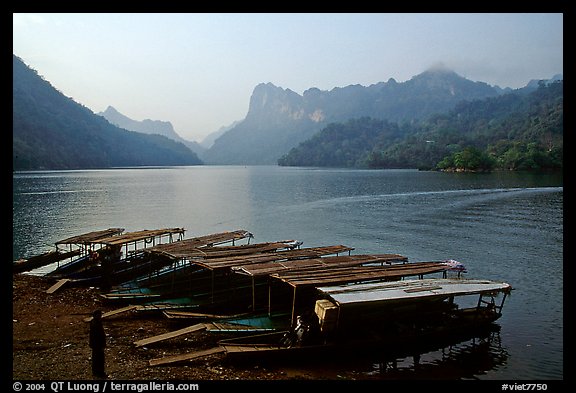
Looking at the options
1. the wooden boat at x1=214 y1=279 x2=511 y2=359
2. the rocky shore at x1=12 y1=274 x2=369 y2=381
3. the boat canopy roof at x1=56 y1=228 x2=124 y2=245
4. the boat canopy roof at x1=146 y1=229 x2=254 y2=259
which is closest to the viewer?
the rocky shore at x1=12 y1=274 x2=369 y2=381

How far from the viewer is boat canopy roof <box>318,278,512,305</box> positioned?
59.6ft

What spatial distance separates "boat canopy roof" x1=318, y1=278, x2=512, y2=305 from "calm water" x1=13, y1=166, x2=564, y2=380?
2702mm

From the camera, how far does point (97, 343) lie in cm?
1501

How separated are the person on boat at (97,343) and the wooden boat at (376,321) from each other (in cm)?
449

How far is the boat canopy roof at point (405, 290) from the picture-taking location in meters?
18.2

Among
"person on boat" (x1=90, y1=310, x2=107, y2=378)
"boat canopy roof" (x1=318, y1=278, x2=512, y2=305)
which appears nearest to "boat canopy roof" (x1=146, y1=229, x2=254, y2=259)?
"person on boat" (x1=90, y1=310, x2=107, y2=378)

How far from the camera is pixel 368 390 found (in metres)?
14.6

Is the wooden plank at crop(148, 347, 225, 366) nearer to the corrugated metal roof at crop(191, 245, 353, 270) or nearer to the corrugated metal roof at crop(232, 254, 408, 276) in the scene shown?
the corrugated metal roof at crop(232, 254, 408, 276)

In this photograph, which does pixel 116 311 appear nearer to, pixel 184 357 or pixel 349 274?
pixel 184 357

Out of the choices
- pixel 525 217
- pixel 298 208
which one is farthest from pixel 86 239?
pixel 525 217

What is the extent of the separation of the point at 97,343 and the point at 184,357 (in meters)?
3.37

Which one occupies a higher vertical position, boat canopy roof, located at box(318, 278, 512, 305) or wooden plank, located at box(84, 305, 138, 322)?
boat canopy roof, located at box(318, 278, 512, 305)
